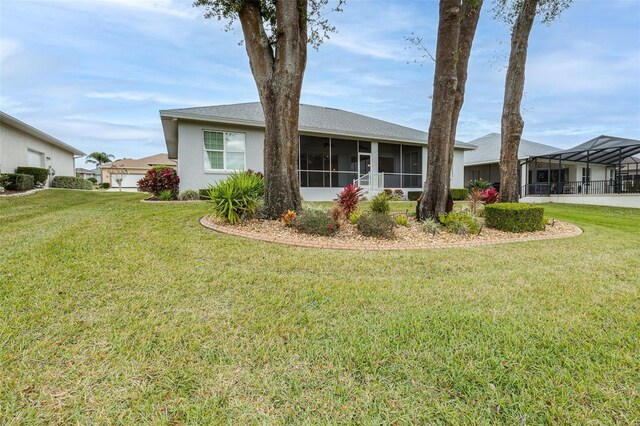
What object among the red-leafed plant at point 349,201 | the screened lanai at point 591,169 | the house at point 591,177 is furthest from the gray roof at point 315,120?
the red-leafed plant at point 349,201

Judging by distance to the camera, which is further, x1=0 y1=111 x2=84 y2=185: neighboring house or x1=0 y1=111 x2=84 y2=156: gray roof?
x1=0 y1=111 x2=84 y2=185: neighboring house

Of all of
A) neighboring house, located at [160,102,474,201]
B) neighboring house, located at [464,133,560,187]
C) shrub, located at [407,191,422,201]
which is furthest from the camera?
neighboring house, located at [464,133,560,187]

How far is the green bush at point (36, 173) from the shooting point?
56.5ft

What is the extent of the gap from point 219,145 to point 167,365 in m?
13.0

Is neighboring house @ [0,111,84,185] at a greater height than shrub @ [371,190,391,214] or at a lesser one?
greater

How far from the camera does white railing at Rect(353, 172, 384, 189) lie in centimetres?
1739

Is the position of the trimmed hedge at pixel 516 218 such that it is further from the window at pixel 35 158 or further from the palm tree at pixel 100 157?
the palm tree at pixel 100 157

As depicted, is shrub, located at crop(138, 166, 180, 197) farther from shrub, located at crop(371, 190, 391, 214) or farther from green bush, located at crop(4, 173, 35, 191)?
shrub, located at crop(371, 190, 391, 214)

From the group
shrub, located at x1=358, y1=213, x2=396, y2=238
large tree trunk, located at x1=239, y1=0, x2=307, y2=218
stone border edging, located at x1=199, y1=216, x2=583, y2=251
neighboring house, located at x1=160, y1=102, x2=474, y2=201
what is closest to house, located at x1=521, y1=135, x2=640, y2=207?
neighboring house, located at x1=160, y1=102, x2=474, y2=201

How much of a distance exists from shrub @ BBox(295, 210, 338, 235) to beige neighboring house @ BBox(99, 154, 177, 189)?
39.9 meters

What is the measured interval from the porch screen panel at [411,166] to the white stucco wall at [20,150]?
70.8ft

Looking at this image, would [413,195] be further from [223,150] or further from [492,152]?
[223,150]

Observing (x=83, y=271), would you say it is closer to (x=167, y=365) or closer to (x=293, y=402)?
(x=167, y=365)

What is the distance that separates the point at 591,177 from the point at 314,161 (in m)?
26.7
